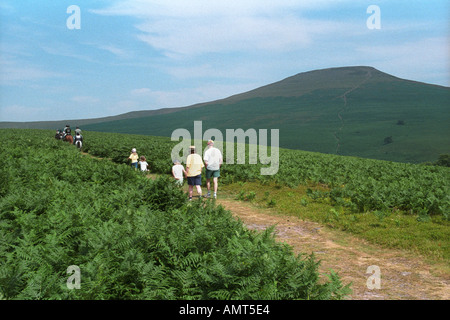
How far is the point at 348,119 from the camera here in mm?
127562

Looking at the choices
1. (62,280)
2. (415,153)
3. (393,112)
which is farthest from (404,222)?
Answer: (393,112)

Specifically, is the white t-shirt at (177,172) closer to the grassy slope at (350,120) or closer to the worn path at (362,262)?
the worn path at (362,262)

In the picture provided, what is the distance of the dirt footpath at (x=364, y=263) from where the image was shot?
5.98m

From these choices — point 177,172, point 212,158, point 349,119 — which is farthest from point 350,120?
point 177,172

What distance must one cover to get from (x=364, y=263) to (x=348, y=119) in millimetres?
129477

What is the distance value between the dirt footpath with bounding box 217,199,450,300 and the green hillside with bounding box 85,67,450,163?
246 ft

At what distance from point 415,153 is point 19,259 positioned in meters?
88.3

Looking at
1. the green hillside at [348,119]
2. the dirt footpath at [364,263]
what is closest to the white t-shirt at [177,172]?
the dirt footpath at [364,263]

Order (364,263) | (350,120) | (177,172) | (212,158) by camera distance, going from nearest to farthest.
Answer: (364,263), (212,158), (177,172), (350,120)

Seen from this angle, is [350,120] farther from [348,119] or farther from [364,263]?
[364,263]

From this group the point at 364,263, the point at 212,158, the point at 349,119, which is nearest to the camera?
the point at 364,263

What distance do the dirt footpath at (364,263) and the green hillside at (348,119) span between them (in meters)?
74.9

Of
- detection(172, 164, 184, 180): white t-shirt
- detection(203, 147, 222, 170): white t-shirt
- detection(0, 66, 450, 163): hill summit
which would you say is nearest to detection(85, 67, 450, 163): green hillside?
detection(0, 66, 450, 163): hill summit
